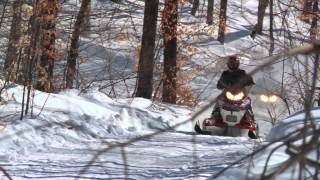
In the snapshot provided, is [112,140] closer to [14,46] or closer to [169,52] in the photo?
[14,46]

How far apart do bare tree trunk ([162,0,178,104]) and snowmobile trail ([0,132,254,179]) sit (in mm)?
7415

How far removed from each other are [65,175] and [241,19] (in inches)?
1245

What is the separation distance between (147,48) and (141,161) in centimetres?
875

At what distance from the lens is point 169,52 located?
17000 millimetres

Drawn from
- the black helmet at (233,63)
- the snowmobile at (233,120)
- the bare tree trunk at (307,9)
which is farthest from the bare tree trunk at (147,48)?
the bare tree trunk at (307,9)

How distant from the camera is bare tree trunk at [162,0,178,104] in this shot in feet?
53.2

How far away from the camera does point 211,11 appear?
3175 centimetres

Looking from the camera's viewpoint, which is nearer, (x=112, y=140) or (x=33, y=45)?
(x=112, y=140)

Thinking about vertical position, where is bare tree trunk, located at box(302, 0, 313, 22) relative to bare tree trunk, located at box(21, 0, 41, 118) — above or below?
above

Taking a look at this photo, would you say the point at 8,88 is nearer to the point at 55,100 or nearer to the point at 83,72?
the point at 55,100

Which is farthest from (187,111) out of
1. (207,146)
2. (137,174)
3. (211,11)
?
(211,11)

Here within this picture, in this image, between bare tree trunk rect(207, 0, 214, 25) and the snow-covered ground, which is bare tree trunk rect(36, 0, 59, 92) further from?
bare tree trunk rect(207, 0, 214, 25)

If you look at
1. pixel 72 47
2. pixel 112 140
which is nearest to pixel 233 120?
pixel 112 140

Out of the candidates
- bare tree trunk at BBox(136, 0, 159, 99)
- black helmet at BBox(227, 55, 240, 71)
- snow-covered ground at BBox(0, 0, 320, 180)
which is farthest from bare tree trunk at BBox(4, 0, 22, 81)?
bare tree trunk at BBox(136, 0, 159, 99)
